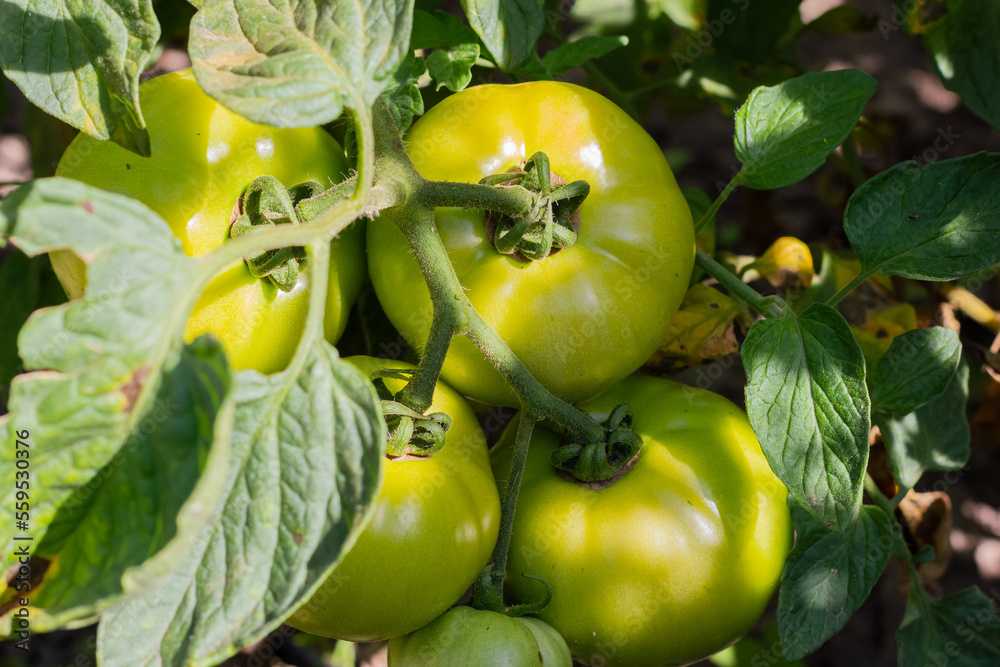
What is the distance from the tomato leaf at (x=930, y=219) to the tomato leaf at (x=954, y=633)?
1.40ft

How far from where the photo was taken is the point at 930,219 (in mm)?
850

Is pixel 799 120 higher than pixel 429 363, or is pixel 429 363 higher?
pixel 799 120

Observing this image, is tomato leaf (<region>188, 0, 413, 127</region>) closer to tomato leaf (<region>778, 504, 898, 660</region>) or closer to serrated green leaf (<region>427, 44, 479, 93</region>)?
serrated green leaf (<region>427, 44, 479, 93</region>)

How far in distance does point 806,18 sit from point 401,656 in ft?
4.93

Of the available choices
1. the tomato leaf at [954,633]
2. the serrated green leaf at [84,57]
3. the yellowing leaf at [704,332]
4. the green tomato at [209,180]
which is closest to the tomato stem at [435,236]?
the green tomato at [209,180]

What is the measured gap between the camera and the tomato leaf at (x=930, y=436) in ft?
3.21

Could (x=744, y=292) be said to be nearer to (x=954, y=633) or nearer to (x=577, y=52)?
(x=577, y=52)

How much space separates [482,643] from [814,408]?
38 cm

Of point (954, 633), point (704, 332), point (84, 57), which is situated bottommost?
point (954, 633)

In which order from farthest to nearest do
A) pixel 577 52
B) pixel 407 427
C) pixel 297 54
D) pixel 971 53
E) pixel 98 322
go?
1. pixel 971 53
2. pixel 577 52
3. pixel 407 427
4. pixel 297 54
5. pixel 98 322

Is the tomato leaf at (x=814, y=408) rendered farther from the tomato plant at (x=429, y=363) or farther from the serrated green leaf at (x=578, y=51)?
the serrated green leaf at (x=578, y=51)

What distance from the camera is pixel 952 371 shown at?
896mm

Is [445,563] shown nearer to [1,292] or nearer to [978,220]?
[978,220]

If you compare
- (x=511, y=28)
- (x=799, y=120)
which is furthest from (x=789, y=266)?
(x=511, y=28)
